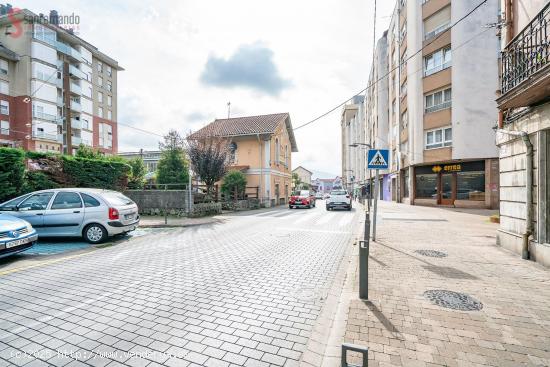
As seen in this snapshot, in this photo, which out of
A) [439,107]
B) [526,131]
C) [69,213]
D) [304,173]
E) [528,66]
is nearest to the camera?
[528,66]

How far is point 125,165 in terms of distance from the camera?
1527cm

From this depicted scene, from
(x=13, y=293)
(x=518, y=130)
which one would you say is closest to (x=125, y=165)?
(x=13, y=293)

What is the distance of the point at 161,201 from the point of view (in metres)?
15.6

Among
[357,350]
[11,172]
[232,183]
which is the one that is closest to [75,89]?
[232,183]

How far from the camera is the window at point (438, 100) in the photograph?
65.6 ft

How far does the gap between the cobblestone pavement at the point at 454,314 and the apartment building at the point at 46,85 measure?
→ 4168cm

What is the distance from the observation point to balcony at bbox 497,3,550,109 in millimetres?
4797

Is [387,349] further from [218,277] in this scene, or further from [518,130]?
[518,130]

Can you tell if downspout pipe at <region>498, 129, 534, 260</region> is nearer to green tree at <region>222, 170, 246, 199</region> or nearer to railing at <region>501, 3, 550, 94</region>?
railing at <region>501, 3, 550, 94</region>

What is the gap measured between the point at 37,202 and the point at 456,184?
81.8ft

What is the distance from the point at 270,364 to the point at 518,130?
25.0ft

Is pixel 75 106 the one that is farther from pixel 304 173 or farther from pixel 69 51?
pixel 304 173

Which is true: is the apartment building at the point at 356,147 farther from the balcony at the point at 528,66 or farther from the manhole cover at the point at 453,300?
the manhole cover at the point at 453,300

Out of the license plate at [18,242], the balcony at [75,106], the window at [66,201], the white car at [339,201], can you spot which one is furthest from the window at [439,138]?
the balcony at [75,106]
